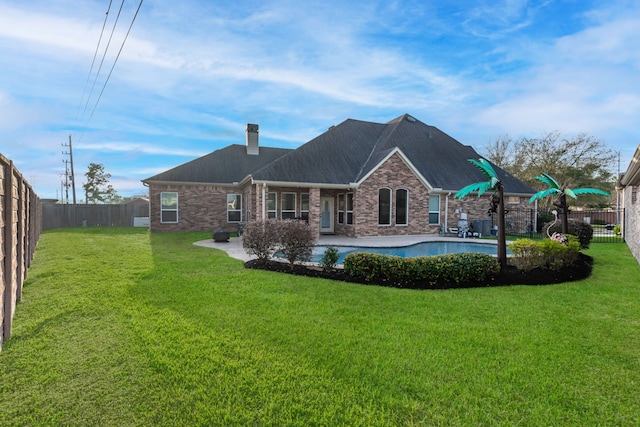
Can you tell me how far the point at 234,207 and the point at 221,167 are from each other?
114 inches

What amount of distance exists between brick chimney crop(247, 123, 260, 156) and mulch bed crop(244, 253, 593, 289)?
54.8 feet

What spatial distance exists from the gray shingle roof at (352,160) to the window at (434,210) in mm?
769

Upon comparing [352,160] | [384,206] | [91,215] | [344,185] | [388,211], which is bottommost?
[91,215]

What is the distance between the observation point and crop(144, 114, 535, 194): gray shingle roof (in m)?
16.9

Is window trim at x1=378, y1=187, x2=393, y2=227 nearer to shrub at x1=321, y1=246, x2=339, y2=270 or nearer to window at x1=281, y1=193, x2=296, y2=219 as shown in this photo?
window at x1=281, y1=193, x2=296, y2=219

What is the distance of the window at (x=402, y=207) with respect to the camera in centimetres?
1785

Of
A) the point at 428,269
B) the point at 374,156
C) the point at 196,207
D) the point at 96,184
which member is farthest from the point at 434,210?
the point at 96,184

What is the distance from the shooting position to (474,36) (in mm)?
11766

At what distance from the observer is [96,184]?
130ft

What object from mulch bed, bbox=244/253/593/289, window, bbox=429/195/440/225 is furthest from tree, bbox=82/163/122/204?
mulch bed, bbox=244/253/593/289

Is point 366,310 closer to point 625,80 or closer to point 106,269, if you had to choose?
point 106,269

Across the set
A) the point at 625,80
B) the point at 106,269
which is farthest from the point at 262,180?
the point at 625,80

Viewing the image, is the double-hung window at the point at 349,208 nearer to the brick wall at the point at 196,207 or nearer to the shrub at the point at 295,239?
the brick wall at the point at 196,207

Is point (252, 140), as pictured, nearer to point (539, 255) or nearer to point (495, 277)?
point (495, 277)
